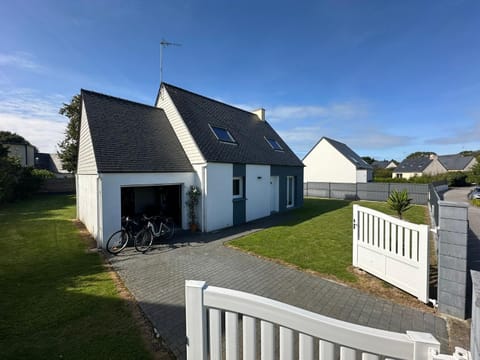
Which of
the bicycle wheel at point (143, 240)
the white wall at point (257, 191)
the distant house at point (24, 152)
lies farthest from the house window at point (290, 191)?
the distant house at point (24, 152)

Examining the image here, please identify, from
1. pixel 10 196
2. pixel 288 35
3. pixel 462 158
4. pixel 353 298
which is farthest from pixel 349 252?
pixel 462 158

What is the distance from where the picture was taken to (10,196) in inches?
744

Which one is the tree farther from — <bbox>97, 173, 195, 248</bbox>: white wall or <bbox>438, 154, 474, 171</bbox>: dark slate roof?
<bbox>438, 154, 474, 171</bbox>: dark slate roof

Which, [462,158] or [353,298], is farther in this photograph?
[462,158]

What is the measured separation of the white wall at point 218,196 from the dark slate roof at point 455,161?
59.3 metres

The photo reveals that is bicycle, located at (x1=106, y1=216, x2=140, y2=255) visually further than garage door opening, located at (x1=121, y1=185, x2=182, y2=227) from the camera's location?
No

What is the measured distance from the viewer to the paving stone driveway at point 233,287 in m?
3.82

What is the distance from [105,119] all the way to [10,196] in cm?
1672

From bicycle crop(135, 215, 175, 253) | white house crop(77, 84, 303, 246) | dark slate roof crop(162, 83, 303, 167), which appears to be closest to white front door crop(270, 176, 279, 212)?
white house crop(77, 84, 303, 246)

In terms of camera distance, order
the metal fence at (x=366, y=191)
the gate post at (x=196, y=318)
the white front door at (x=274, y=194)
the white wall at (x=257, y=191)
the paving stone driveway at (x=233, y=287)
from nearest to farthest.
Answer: the gate post at (x=196, y=318) → the paving stone driveway at (x=233, y=287) → the white wall at (x=257, y=191) → the white front door at (x=274, y=194) → the metal fence at (x=366, y=191)

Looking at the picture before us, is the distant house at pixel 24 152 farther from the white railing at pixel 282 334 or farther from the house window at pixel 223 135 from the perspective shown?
the white railing at pixel 282 334

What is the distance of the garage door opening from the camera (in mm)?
11630

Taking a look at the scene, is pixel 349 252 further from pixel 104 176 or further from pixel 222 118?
pixel 222 118

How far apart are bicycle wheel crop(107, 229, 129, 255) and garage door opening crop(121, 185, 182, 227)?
3389mm
